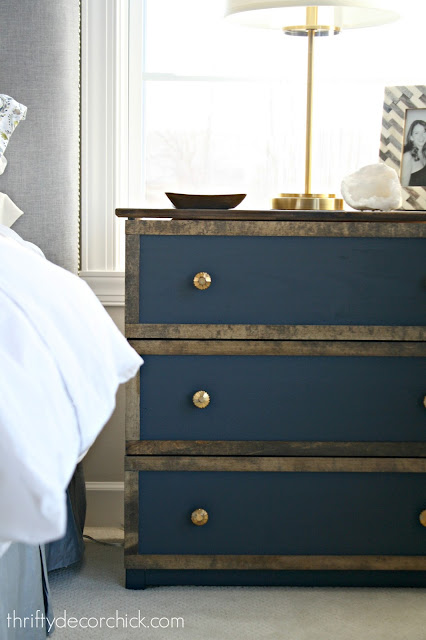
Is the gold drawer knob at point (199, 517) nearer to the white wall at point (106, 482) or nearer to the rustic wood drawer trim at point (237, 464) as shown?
→ the rustic wood drawer trim at point (237, 464)

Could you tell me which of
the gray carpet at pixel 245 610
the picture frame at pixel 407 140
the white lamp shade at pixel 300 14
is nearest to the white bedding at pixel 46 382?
the gray carpet at pixel 245 610

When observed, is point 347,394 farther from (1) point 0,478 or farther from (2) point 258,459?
(1) point 0,478

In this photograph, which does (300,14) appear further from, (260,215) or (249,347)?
(249,347)

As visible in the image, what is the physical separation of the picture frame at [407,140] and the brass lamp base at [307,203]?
217mm

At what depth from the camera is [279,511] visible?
1723 millimetres

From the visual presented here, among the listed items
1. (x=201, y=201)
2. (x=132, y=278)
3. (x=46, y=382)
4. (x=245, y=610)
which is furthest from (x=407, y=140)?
(x=46, y=382)

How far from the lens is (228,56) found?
2.20m

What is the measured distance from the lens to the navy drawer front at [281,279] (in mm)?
1658

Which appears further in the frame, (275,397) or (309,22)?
(309,22)

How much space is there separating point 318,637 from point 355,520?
277 millimetres

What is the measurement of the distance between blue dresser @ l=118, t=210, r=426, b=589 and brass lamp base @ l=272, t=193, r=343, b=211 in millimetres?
190

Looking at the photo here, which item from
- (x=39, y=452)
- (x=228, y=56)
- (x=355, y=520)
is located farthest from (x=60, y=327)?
(x=228, y=56)

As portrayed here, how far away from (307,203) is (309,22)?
18.7 inches

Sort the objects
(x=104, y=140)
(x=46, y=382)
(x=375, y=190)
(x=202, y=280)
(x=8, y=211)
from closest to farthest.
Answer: (x=46, y=382), (x=202, y=280), (x=375, y=190), (x=8, y=211), (x=104, y=140)
